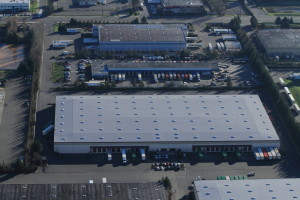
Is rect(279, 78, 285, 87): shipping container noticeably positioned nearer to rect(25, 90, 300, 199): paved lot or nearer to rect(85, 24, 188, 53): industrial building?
rect(25, 90, 300, 199): paved lot

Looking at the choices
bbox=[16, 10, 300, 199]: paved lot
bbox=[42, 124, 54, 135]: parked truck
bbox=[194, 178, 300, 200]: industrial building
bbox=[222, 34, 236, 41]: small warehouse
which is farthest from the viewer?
bbox=[222, 34, 236, 41]: small warehouse

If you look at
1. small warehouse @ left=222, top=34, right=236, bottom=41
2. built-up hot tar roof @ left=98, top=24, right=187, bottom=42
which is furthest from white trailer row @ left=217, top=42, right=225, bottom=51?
built-up hot tar roof @ left=98, top=24, right=187, bottom=42

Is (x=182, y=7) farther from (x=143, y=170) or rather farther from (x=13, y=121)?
(x=143, y=170)

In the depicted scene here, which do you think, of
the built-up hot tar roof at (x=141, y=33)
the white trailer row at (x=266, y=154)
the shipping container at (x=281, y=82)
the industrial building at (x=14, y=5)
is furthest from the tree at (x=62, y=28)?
the white trailer row at (x=266, y=154)

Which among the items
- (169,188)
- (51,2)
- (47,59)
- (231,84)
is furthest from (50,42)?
(169,188)

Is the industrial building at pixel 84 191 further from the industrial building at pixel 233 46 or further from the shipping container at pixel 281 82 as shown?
the industrial building at pixel 233 46

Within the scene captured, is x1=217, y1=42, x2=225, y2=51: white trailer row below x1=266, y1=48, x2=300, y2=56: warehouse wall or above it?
above
